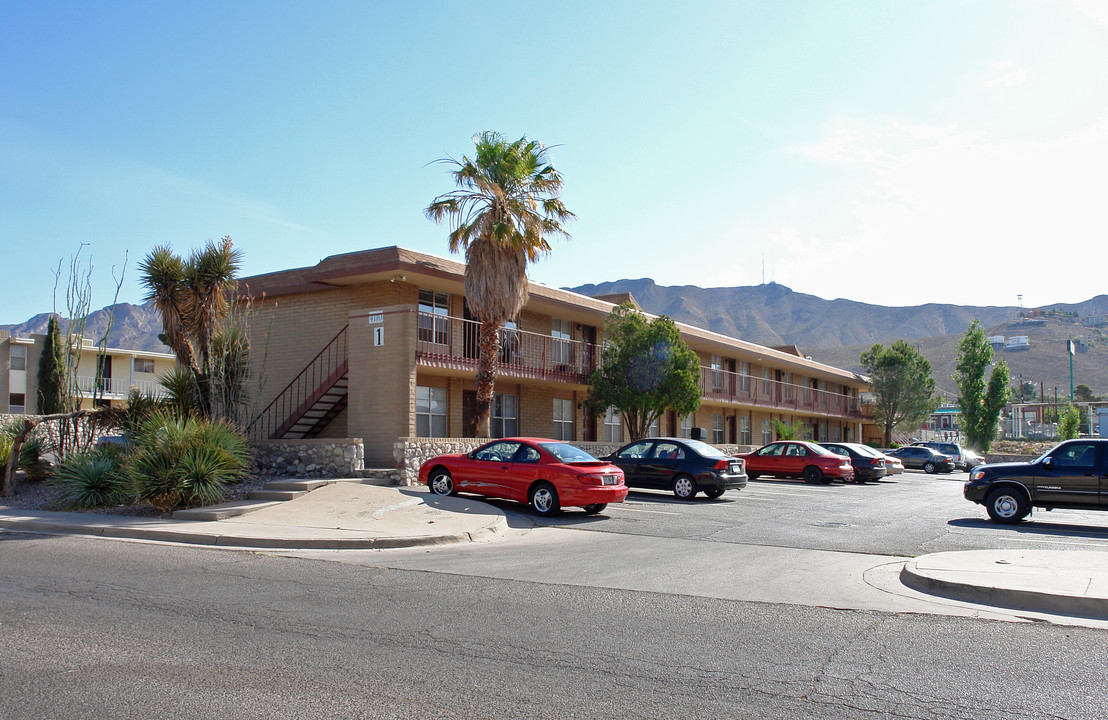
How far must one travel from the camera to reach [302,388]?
79.3 ft

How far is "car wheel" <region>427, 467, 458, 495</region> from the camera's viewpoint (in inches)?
679

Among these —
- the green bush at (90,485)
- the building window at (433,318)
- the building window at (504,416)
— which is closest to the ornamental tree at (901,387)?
the building window at (504,416)

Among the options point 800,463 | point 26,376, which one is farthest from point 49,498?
point 26,376

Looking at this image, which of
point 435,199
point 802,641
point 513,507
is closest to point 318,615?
point 802,641

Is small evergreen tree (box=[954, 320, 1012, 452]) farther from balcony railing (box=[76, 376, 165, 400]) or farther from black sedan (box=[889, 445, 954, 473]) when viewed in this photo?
balcony railing (box=[76, 376, 165, 400])

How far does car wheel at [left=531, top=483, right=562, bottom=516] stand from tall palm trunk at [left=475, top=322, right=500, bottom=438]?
19.6ft

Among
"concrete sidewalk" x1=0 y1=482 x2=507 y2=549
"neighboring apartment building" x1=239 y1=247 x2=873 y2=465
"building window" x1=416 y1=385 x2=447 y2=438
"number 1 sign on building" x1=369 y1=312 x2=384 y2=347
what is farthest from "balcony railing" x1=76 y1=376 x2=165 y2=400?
"concrete sidewalk" x1=0 y1=482 x2=507 y2=549

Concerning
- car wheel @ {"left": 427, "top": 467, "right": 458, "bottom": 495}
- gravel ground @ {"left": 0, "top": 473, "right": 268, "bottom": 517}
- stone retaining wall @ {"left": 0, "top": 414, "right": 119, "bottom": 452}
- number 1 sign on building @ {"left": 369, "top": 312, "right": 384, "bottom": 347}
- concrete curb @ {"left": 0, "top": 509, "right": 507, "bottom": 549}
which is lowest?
concrete curb @ {"left": 0, "top": 509, "right": 507, "bottom": 549}

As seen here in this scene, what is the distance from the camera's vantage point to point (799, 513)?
17594 millimetres

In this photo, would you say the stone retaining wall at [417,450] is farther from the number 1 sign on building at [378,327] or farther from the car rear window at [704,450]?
the car rear window at [704,450]

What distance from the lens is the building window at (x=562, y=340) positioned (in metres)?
27.8

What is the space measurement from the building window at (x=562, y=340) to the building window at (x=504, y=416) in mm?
2007

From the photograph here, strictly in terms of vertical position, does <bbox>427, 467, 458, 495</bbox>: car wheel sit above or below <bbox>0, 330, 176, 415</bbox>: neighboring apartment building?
below

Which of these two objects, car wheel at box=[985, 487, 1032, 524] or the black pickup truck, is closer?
the black pickup truck
